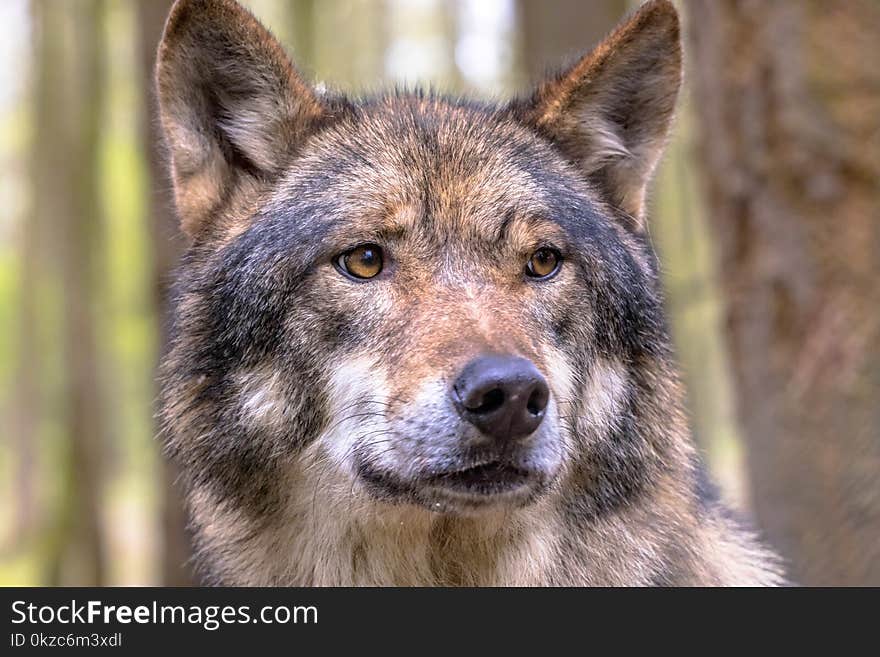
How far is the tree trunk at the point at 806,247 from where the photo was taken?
274 inches

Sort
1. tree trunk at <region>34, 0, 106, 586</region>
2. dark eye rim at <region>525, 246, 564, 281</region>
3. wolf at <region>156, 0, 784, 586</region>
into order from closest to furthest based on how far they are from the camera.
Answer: wolf at <region>156, 0, 784, 586</region> < dark eye rim at <region>525, 246, 564, 281</region> < tree trunk at <region>34, 0, 106, 586</region>

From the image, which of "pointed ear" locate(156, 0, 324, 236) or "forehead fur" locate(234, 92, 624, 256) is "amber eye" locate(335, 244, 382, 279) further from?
"pointed ear" locate(156, 0, 324, 236)

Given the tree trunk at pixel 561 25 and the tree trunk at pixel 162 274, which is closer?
the tree trunk at pixel 162 274

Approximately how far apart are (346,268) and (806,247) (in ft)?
12.6

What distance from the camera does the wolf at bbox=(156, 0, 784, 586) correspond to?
4.20 m

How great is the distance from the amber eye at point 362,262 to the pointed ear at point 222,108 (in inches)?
30.3

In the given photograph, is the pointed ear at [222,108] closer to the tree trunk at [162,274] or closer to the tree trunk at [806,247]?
the tree trunk at [806,247]

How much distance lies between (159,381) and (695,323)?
62.5ft

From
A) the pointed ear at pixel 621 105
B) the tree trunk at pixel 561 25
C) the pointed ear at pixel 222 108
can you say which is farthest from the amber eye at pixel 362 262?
the tree trunk at pixel 561 25

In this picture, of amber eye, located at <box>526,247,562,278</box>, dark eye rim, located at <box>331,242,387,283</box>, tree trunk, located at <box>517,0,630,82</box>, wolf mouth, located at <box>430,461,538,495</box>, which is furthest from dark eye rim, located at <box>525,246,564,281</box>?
tree trunk, located at <box>517,0,630,82</box>

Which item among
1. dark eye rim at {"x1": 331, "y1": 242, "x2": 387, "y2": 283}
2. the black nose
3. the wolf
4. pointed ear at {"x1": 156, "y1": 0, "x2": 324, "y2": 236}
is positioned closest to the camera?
the black nose

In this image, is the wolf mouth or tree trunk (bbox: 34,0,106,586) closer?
the wolf mouth

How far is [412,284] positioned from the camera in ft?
14.3
